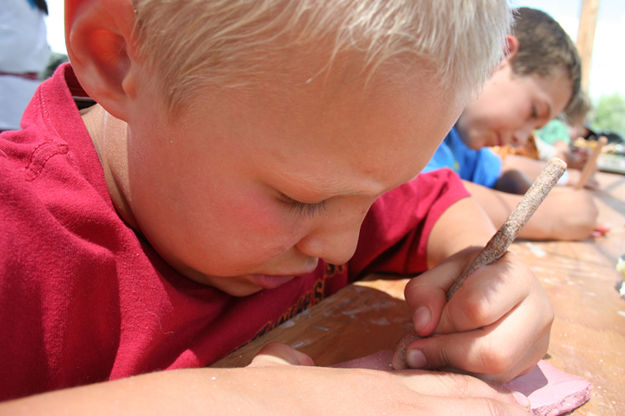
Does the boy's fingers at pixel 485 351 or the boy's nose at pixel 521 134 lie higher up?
the boy's fingers at pixel 485 351

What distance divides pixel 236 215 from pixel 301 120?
5.4 inches

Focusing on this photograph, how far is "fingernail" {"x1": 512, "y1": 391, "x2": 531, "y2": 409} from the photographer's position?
0.50m

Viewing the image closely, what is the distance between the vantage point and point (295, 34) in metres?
0.36

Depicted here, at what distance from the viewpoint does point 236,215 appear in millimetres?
479

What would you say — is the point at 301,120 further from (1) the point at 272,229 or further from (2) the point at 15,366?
(2) the point at 15,366

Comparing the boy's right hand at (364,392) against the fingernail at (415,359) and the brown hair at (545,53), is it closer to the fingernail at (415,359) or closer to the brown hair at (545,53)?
the fingernail at (415,359)

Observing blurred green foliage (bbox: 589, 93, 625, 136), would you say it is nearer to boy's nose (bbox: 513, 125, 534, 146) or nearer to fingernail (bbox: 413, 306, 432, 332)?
boy's nose (bbox: 513, 125, 534, 146)

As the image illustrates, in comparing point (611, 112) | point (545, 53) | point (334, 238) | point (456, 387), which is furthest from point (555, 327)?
point (611, 112)

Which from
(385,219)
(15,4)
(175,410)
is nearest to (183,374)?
(175,410)

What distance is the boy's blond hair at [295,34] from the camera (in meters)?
0.36

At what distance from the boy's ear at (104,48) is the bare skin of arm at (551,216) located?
3.15ft

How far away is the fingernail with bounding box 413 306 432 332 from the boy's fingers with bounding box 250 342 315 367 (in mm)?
135

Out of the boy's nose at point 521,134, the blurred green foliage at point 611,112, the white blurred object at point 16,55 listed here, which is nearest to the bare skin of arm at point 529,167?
the boy's nose at point 521,134

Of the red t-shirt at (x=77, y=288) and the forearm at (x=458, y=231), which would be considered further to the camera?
the forearm at (x=458, y=231)
